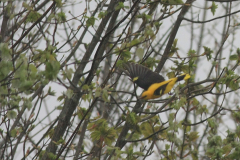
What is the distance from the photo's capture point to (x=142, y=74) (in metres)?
3.91

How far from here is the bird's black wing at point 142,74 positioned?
12.4 ft

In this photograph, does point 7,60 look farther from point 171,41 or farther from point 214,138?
point 171,41

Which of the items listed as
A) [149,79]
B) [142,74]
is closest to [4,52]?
[142,74]

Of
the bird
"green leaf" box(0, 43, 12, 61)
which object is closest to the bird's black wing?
the bird

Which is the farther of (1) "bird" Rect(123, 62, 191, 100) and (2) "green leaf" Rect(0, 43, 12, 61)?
(1) "bird" Rect(123, 62, 191, 100)

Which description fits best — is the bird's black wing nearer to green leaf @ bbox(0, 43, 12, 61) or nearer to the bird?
the bird

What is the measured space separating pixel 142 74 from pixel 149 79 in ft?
0.66

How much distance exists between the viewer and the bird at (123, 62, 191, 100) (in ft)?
12.3

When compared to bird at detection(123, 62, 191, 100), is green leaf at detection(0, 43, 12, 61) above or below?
below

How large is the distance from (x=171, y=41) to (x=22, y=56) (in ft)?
7.26

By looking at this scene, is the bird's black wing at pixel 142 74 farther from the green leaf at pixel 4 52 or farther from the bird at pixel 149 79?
the green leaf at pixel 4 52

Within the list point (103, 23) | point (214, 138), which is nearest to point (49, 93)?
point (103, 23)

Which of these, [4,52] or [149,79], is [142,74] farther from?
[4,52]

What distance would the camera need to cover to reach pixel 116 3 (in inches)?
146
